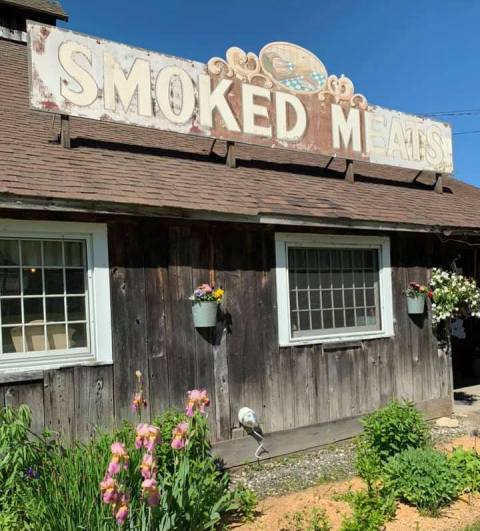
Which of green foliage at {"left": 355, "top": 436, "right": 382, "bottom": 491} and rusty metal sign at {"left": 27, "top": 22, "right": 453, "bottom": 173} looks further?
rusty metal sign at {"left": 27, "top": 22, "right": 453, "bottom": 173}

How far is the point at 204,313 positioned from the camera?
5316 millimetres

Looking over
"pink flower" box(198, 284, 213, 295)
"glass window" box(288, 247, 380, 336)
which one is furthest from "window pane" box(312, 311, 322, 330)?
"pink flower" box(198, 284, 213, 295)

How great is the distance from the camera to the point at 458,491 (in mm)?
4516

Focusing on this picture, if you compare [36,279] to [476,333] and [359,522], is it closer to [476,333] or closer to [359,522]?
[359,522]

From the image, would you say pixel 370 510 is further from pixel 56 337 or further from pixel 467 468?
pixel 56 337

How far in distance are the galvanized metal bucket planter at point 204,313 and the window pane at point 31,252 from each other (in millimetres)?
1514

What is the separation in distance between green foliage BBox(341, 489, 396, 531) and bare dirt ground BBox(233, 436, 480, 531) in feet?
0.27

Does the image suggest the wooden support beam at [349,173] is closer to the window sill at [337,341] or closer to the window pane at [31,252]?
the window sill at [337,341]

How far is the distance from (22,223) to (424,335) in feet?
17.2

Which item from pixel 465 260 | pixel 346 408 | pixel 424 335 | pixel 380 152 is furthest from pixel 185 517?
pixel 465 260

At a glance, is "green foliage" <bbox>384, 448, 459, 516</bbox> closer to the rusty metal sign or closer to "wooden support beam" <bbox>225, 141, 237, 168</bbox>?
"wooden support beam" <bbox>225, 141, 237, 168</bbox>

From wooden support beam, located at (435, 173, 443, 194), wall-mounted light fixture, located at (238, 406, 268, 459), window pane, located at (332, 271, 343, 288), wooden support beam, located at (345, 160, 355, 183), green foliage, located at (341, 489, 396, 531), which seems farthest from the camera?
wooden support beam, located at (435, 173, 443, 194)

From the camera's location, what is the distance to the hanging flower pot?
5.29m

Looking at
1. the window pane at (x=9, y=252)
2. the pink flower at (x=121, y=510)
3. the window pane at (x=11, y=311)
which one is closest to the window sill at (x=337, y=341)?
the window pane at (x=11, y=311)
